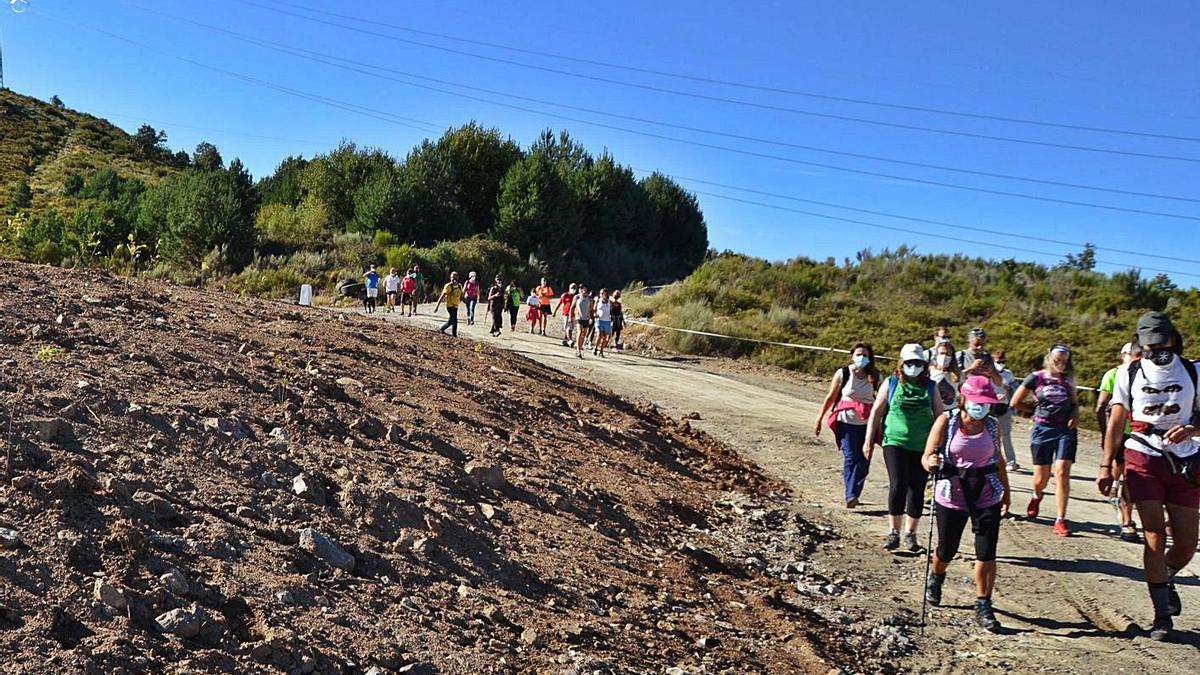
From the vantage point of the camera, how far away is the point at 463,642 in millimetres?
4621

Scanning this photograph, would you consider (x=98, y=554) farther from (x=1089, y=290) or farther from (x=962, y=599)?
(x=1089, y=290)

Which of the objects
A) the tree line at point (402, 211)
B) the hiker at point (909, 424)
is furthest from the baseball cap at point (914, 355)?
the tree line at point (402, 211)

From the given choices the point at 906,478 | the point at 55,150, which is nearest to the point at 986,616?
the point at 906,478

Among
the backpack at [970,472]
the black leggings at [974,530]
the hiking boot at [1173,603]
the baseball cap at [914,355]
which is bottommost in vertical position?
the hiking boot at [1173,603]

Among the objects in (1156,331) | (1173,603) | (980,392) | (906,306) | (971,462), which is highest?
(906,306)

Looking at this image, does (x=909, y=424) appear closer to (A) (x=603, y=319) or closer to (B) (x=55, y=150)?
(A) (x=603, y=319)

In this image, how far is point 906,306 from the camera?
33469 mm

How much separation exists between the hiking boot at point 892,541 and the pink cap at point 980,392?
7.12ft

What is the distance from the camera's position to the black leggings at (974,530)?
20.7 feet

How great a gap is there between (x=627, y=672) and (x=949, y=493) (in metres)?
2.81

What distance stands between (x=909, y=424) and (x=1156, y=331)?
6.20ft

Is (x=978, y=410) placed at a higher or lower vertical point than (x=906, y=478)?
higher

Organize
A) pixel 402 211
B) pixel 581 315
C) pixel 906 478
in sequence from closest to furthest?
pixel 906 478 < pixel 581 315 < pixel 402 211

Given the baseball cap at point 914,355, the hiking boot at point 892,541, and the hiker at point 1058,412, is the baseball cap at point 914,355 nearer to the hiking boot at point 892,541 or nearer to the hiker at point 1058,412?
A: the hiking boot at point 892,541
